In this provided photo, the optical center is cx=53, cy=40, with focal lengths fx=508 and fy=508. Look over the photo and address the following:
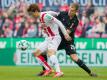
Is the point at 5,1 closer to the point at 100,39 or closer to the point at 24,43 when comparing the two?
the point at 100,39

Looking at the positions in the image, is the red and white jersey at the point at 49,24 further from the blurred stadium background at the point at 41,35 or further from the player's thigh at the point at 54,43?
the blurred stadium background at the point at 41,35

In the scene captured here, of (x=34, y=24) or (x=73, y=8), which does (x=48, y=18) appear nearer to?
(x=73, y=8)

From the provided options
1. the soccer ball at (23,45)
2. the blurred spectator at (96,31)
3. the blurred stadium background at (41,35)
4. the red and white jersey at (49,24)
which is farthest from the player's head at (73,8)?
the blurred spectator at (96,31)

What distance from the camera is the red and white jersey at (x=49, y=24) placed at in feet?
42.6

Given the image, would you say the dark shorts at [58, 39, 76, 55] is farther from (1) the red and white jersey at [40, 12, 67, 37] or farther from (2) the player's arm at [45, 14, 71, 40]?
(2) the player's arm at [45, 14, 71, 40]

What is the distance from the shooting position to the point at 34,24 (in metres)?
21.4

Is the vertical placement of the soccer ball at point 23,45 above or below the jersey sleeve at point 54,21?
below

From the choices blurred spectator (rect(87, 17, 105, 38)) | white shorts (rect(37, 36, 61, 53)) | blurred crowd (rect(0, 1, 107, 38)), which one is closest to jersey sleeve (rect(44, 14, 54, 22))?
white shorts (rect(37, 36, 61, 53))

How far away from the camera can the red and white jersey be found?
12992 millimetres

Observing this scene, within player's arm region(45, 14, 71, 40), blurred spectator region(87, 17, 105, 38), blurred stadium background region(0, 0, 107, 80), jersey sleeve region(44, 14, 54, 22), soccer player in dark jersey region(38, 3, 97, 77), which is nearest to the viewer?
player's arm region(45, 14, 71, 40)

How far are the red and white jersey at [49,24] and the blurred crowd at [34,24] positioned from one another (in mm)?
7825

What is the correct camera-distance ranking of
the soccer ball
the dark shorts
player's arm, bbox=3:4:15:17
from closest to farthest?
the dark shorts, the soccer ball, player's arm, bbox=3:4:15:17

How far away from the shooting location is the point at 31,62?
65.9 feet

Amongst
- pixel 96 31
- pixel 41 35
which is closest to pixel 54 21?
pixel 41 35
